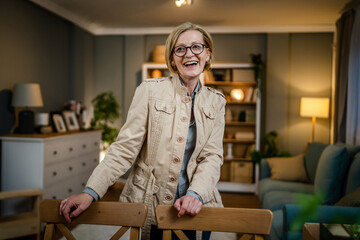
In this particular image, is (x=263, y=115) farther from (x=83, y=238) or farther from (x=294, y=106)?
(x=83, y=238)

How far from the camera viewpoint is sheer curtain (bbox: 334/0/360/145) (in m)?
3.80

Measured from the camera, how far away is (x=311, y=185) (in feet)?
12.3

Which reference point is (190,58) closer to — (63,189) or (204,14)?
(63,189)

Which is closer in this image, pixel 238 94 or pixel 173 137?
pixel 173 137

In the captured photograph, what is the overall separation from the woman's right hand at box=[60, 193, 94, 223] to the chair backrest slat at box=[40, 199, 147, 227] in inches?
0.9

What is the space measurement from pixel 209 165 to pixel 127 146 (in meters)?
0.33

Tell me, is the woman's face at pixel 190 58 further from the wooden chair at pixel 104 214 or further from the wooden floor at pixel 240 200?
the wooden floor at pixel 240 200

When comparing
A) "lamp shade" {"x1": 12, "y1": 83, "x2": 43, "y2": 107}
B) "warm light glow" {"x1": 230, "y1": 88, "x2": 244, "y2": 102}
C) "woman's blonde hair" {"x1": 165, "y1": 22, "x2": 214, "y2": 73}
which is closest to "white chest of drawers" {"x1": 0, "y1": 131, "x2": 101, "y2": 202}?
"lamp shade" {"x1": 12, "y1": 83, "x2": 43, "y2": 107}

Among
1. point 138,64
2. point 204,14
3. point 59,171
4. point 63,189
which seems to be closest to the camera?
point 59,171

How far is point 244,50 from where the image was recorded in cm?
566

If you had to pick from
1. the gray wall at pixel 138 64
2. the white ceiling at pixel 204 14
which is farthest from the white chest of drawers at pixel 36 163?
the white ceiling at pixel 204 14

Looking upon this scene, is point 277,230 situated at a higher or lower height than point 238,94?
lower

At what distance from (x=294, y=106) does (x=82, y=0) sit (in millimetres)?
3744

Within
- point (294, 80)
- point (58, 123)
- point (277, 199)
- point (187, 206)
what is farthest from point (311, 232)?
point (294, 80)
